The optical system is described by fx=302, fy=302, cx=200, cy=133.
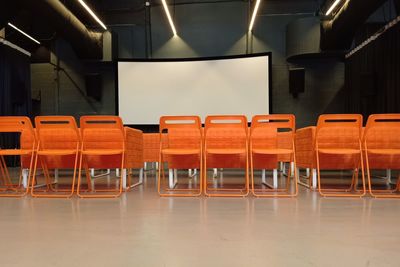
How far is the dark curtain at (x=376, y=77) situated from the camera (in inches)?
233

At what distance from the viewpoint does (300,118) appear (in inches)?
327

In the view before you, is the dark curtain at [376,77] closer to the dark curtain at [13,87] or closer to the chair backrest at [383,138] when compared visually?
the chair backrest at [383,138]

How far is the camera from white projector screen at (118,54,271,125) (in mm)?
7754

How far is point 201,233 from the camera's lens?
1.94 metres

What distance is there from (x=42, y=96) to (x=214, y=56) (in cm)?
522

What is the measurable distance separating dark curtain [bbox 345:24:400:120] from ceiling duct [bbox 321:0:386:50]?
1.74 ft

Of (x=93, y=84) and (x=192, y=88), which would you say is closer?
(x=192, y=88)

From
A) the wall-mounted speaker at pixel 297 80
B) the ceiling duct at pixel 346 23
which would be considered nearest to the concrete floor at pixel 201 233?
the ceiling duct at pixel 346 23

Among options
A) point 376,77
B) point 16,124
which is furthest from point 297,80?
point 16,124

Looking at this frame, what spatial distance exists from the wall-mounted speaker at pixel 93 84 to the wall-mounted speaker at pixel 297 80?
5264 mm

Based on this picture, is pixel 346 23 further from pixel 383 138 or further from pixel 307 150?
pixel 307 150

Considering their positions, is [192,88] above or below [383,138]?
above

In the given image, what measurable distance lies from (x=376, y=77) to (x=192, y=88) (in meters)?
4.28

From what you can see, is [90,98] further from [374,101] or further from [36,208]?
[374,101]
